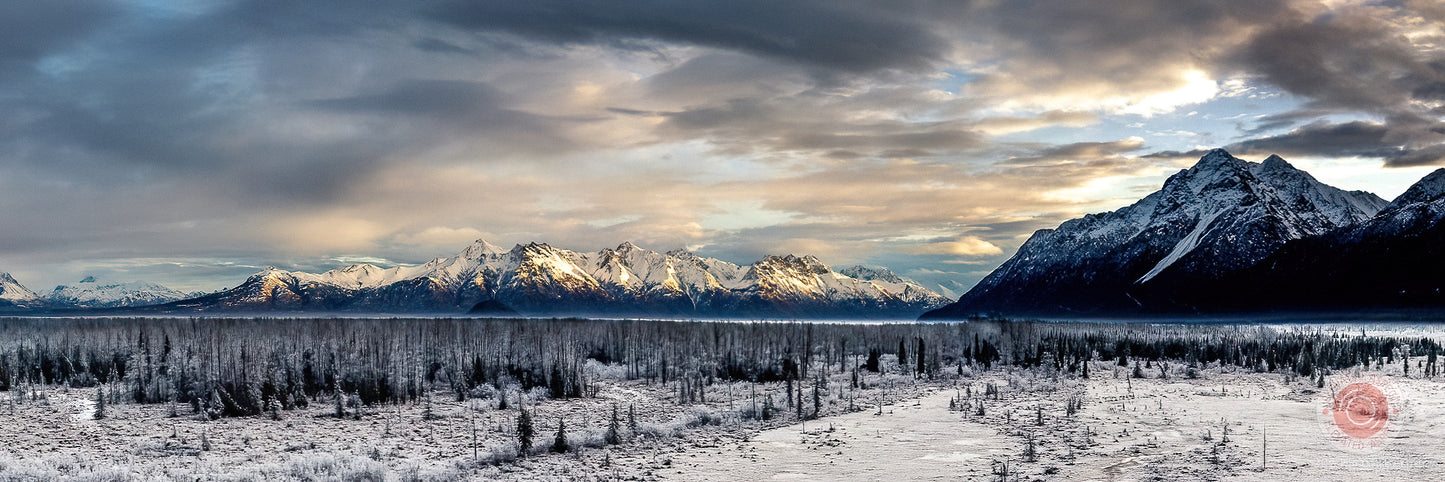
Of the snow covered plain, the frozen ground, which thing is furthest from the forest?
the frozen ground

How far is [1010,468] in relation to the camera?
1108 inches

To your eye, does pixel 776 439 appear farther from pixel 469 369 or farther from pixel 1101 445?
pixel 469 369

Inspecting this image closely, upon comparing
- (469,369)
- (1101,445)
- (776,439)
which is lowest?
(776,439)

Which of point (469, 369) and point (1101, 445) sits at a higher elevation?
point (469, 369)

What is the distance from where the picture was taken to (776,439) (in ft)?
116

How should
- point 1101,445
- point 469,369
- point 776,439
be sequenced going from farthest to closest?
point 469,369, point 776,439, point 1101,445

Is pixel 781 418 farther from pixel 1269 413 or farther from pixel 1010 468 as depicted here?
pixel 1269 413

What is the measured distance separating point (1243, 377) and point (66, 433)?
218 feet

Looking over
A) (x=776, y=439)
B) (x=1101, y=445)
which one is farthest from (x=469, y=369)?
(x=1101, y=445)

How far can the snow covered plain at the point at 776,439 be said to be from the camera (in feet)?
92.4

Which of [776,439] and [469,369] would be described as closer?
[776,439]

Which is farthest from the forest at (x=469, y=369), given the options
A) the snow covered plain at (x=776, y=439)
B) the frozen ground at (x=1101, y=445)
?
the frozen ground at (x=1101, y=445)

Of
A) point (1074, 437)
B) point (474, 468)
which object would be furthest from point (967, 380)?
point (474, 468)

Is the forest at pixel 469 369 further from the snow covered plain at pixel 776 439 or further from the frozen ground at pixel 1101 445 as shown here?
the frozen ground at pixel 1101 445
